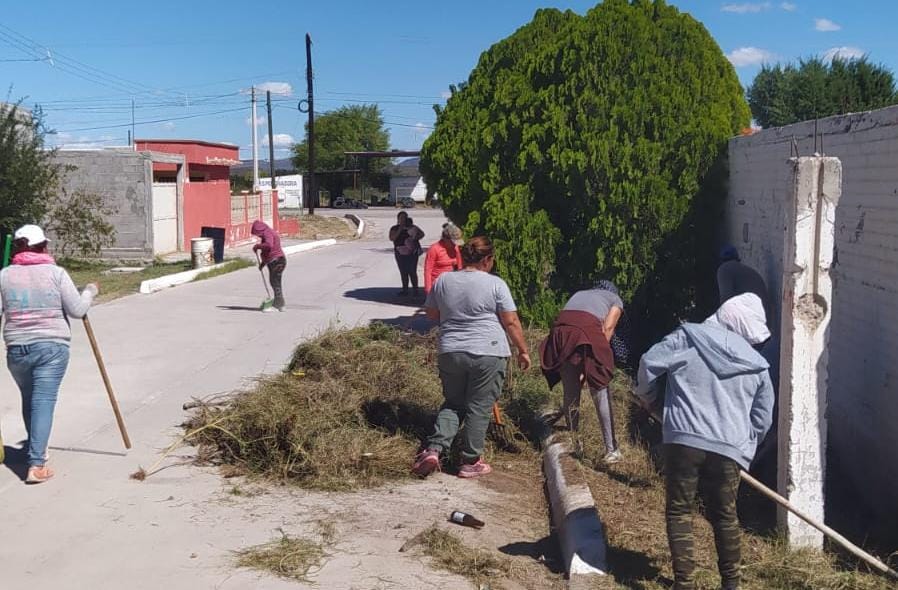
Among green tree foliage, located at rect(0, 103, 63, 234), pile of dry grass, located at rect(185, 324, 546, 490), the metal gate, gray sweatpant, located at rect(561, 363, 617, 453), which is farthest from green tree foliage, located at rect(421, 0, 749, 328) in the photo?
the metal gate

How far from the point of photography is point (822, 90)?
1014 inches

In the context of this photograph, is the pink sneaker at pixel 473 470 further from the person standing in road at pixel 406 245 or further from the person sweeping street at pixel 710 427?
the person standing in road at pixel 406 245

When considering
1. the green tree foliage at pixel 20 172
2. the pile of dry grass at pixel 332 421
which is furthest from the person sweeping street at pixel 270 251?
the green tree foliage at pixel 20 172

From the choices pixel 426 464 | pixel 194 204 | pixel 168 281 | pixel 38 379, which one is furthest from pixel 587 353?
pixel 194 204

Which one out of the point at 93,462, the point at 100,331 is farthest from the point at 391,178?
the point at 93,462

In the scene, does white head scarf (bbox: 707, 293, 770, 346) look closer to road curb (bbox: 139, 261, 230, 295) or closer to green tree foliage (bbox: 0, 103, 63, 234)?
road curb (bbox: 139, 261, 230, 295)

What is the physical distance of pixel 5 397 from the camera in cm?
903

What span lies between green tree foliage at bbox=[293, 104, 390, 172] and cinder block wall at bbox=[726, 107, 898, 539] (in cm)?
8645

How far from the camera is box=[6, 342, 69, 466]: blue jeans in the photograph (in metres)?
6.45

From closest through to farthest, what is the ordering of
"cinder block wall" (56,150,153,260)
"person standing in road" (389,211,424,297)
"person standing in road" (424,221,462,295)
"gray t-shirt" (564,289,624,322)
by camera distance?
"gray t-shirt" (564,289,624,322) < "person standing in road" (424,221,462,295) < "person standing in road" (389,211,424,297) < "cinder block wall" (56,150,153,260)

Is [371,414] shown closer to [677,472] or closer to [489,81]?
[677,472]

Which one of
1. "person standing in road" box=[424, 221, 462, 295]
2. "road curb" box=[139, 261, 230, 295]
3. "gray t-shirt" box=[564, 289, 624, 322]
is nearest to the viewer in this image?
"gray t-shirt" box=[564, 289, 624, 322]

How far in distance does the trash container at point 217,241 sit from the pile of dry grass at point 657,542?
18.0 metres

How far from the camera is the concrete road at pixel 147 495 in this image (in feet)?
16.5
